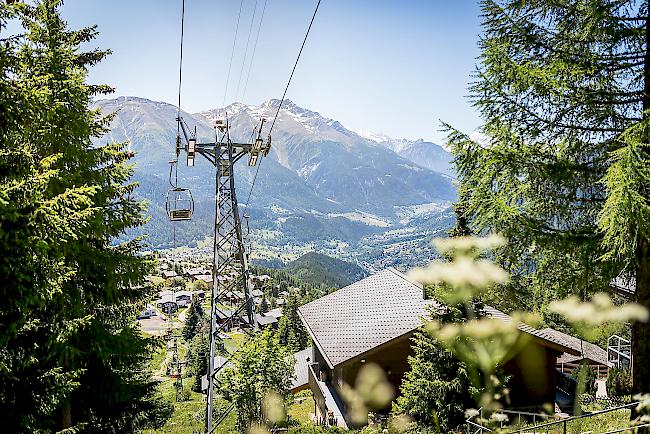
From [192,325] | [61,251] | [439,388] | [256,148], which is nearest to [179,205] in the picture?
[256,148]

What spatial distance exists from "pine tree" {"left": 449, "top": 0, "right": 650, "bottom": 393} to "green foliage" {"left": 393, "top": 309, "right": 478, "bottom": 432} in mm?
5448

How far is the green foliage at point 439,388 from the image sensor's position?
486 inches

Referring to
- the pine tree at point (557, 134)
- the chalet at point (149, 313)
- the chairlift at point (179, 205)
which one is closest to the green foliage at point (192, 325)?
the chalet at point (149, 313)

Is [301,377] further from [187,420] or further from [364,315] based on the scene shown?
[187,420]

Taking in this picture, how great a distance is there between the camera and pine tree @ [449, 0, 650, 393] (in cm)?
689

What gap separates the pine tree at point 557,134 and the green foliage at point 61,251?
584cm

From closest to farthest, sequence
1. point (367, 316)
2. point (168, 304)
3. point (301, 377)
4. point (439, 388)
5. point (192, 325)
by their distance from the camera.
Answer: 1. point (439, 388)
2. point (367, 316)
3. point (301, 377)
4. point (192, 325)
5. point (168, 304)

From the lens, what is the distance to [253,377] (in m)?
12.7

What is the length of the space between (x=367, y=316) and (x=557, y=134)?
13921 millimetres

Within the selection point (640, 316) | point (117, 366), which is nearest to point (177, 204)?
point (117, 366)

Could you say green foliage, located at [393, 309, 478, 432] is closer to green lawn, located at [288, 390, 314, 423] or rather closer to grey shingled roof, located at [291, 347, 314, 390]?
green lawn, located at [288, 390, 314, 423]

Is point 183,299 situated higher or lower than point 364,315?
higher

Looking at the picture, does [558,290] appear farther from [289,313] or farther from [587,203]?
[289,313]

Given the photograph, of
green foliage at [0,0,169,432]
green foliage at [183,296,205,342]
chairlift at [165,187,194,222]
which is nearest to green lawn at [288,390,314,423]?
chairlift at [165,187,194,222]
